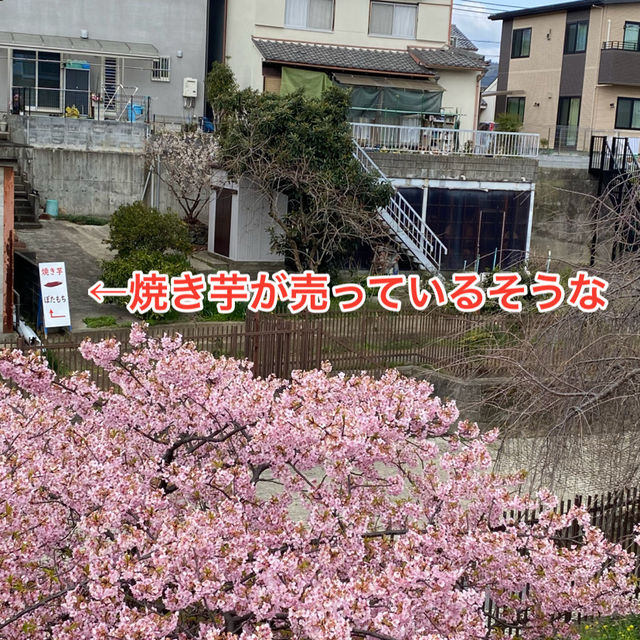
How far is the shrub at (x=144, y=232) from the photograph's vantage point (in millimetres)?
19391

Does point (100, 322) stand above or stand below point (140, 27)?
below

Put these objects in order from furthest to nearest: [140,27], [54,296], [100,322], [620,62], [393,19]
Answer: [620,62] < [140,27] < [393,19] < [100,322] < [54,296]

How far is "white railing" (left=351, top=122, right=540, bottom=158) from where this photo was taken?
24656 mm

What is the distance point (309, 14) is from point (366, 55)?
211 cm

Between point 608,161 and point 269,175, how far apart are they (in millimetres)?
11719

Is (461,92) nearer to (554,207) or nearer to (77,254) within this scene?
(554,207)

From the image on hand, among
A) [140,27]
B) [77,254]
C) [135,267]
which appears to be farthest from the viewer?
[140,27]

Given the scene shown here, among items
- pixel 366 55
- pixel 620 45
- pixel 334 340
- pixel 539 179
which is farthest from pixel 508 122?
pixel 334 340

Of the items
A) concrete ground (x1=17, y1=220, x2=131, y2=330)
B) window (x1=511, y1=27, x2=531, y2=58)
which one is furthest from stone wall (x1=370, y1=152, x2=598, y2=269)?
window (x1=511, y1=27, x2=531, y2=58)

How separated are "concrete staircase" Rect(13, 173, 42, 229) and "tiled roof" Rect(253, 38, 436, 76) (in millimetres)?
7628

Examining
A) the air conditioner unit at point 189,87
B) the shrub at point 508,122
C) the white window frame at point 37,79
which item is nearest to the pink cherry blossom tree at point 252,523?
the white window frame at point 37,79

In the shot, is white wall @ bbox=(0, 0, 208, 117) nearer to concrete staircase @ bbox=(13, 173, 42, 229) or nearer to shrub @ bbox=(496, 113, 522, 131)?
concrete staircase @ bbox=(13, 173, 42, 229)

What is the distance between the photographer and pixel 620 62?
112ft

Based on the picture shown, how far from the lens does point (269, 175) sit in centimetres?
2169
